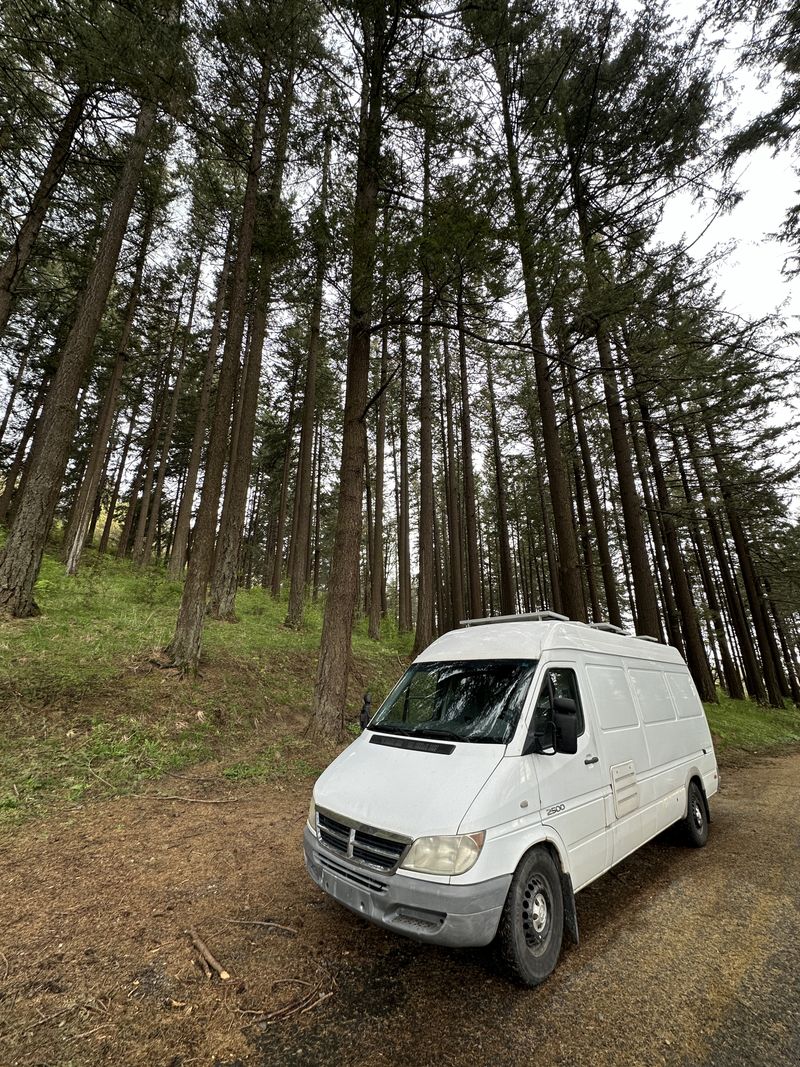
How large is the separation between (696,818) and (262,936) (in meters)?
5.38

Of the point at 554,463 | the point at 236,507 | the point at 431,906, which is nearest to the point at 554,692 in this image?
the point at 431,906

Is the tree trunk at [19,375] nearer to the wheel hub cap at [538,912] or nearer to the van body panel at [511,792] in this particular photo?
the van body panel at [511,792]

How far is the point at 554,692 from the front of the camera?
3.83 m

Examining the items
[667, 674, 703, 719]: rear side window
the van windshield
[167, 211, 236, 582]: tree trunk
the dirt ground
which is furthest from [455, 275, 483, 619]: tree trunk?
the dirt ground

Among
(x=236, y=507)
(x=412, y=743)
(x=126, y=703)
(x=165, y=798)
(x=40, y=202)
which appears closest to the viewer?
(x=412, y=743)

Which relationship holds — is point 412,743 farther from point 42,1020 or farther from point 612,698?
point 42,1020

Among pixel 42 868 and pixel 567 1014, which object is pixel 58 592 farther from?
pixel 567 1014

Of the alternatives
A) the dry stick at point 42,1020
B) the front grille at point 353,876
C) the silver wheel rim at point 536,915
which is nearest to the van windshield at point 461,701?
the silver wheel rim at point 536,915

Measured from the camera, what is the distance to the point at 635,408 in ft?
48.0

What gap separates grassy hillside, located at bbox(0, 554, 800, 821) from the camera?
5.75m

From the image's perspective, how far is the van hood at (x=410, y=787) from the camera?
9.37 ft

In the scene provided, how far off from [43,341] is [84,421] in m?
4.14

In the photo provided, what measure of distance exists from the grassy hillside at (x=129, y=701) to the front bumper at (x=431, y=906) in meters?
4.22

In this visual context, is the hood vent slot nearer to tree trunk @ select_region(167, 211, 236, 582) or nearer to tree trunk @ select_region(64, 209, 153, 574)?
tree trunk @ select_region(64, 209, 153, 574)
